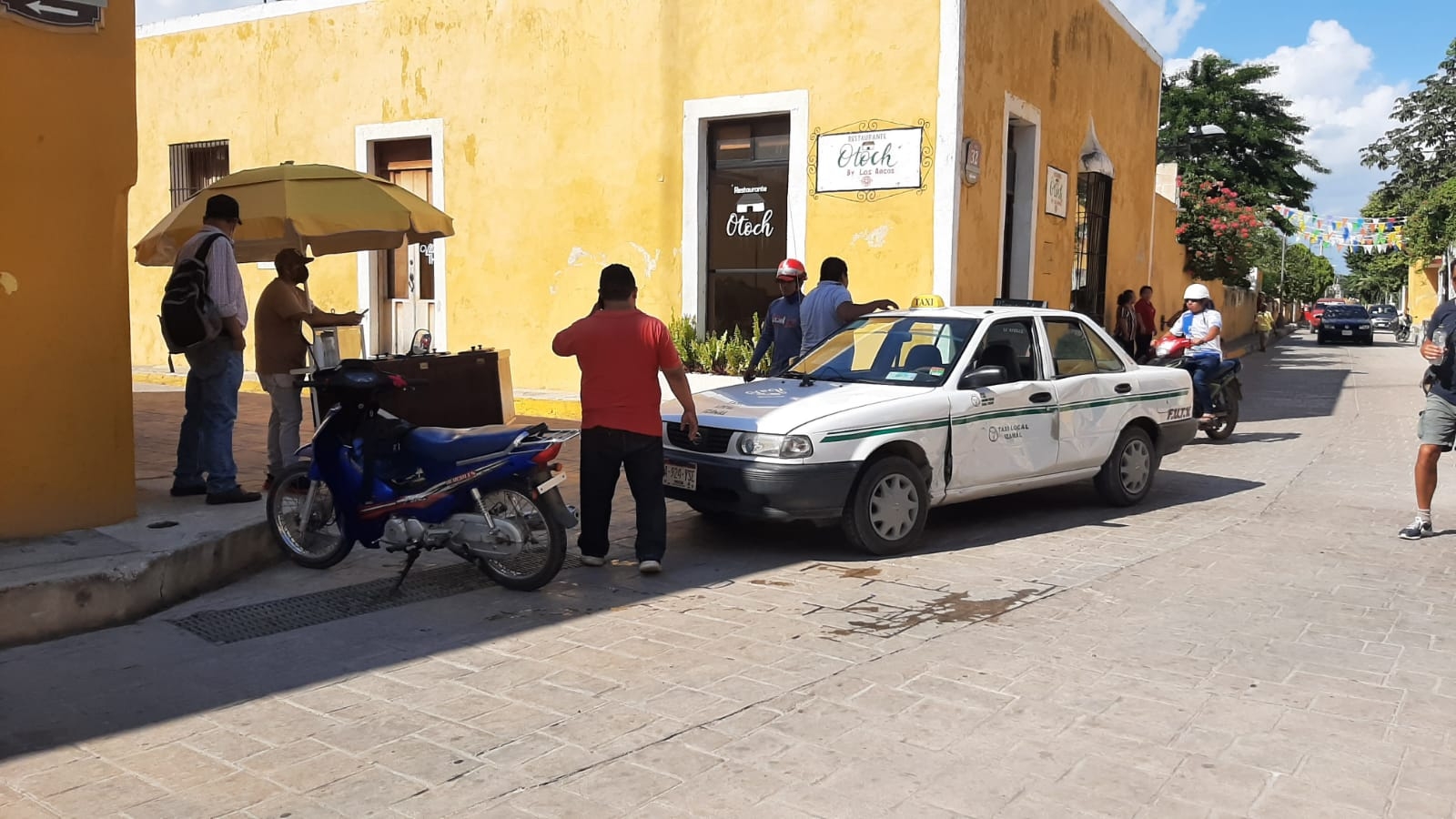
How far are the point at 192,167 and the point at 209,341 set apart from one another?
38.8 feet

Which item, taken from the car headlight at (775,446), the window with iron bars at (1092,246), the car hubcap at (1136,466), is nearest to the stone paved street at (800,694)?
the car headlight at (775,446)

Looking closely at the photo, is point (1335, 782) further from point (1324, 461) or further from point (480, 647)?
point (1324, 461)

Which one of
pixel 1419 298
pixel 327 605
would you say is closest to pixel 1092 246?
pixel 327 605

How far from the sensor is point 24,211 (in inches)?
233

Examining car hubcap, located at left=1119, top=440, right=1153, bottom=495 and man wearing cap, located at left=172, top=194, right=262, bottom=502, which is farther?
car hubcap, located at left=1119, top=440, right=1153, bottom=495

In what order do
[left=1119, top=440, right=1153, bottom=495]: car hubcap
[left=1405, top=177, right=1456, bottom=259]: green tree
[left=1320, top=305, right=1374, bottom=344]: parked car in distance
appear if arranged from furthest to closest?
[left=1320, top=305, right=1374, bottom=344]: parked car in distance → [left=1405, top=177, right=1456, bottom=259]: green tree → [left=1119, top=440, right=1153, bottom=495]: car hubcap

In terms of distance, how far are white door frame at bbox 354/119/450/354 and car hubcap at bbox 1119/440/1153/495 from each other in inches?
366

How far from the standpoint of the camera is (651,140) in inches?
531

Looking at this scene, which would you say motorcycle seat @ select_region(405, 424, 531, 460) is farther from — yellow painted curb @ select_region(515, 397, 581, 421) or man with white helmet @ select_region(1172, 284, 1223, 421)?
man with white helmet @ select_region(1172, 284, 1223, 421)

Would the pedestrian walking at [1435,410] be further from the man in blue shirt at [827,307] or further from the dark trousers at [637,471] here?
the dark trousers at [637,471]

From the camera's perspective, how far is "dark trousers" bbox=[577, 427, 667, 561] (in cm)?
638

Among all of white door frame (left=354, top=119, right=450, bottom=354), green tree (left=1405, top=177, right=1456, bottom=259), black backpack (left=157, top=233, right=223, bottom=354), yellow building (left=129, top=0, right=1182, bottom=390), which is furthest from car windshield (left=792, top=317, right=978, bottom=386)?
green tree (left=1405, top=177, right=1456, bottom=259)

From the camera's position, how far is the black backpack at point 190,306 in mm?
6676

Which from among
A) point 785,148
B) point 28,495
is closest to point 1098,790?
point 28,495
